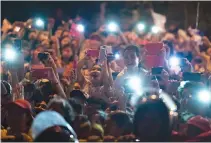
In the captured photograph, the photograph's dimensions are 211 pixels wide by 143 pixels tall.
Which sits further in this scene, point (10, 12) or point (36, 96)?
point (10, 12)

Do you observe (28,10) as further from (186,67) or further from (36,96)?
(36,96)

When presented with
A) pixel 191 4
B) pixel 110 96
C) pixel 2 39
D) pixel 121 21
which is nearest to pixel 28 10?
pixel 121 21

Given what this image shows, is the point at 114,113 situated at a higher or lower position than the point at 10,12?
lower

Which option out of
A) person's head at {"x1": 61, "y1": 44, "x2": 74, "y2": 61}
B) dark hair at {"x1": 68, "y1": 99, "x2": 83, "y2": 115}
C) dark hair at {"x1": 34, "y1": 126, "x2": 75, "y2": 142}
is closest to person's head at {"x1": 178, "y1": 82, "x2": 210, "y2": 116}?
dark hair at {"x1": 68, "y1": 99, "x2": 83, "y2": 115}

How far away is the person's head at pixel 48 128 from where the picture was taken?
3857 mm

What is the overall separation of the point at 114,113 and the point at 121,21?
10880 millimetres

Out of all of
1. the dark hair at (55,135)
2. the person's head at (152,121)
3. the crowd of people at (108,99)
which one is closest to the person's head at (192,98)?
the crowd of people at (108,99)

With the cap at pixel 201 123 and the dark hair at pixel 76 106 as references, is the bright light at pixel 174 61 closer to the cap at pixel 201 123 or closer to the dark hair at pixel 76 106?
the cap at pixel 201 123

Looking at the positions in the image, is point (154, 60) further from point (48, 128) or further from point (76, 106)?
point (48, 128)

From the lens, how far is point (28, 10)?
16062 millimetres

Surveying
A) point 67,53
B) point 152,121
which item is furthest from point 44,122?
point 67,53

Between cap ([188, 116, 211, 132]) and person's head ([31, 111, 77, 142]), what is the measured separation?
1444 millimetres

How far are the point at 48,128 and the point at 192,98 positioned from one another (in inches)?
82.5

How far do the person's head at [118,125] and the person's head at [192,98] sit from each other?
799 millimetres
